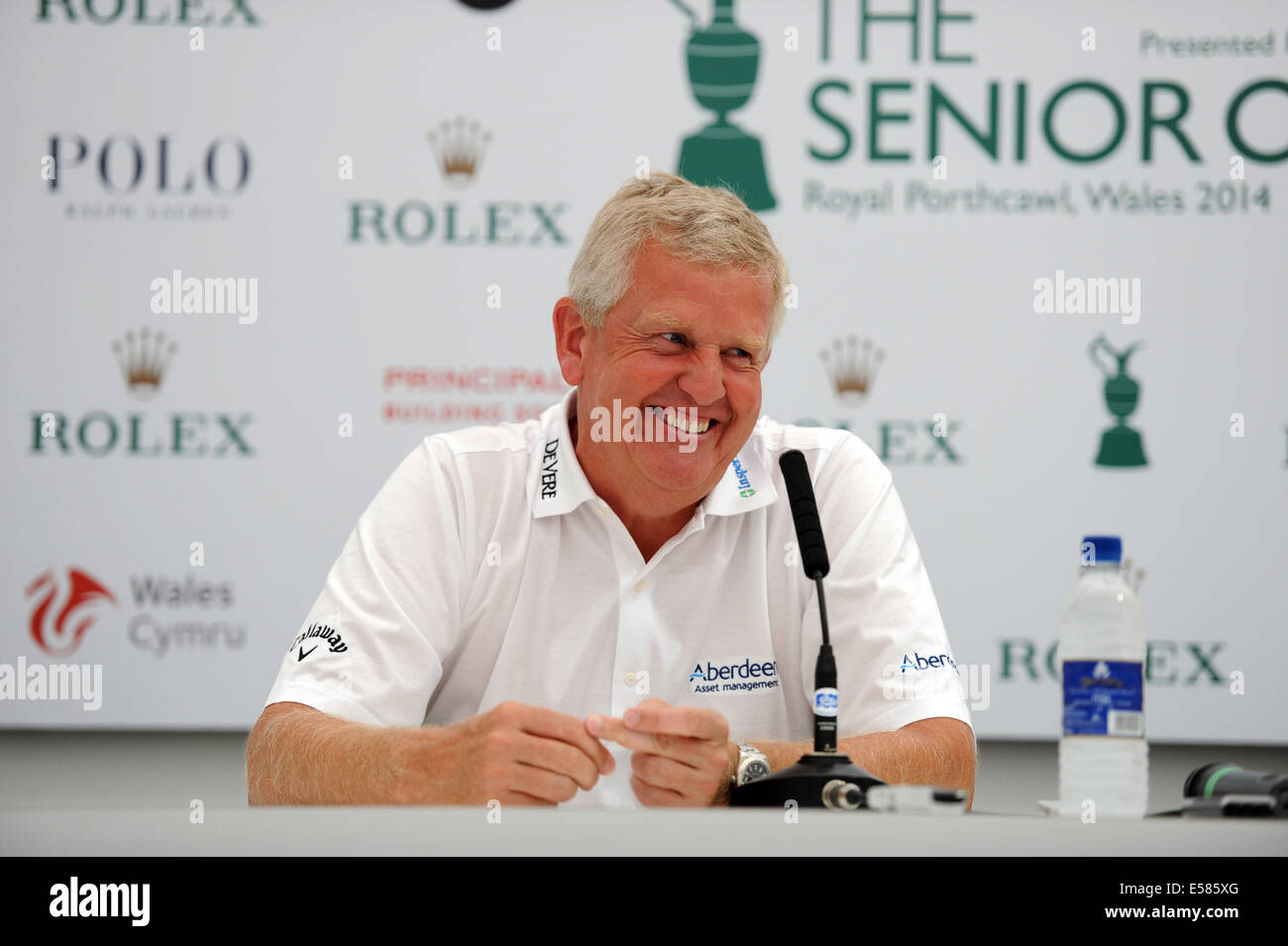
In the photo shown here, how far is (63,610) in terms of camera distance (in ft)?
9.24

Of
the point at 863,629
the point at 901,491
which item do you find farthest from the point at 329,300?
the point at 863,629

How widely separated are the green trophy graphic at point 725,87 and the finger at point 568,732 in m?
1.83

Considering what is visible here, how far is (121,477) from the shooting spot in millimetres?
2869

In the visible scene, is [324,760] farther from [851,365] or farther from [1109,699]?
[851,365]

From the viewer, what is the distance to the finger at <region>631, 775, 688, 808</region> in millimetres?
1433

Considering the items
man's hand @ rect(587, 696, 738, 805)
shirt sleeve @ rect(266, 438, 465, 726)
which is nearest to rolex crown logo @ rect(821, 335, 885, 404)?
shirt sleeve @ rect(266, 438, 465, 726)

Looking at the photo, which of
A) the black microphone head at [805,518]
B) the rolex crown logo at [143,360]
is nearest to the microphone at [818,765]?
the black microphone head at [805,518]

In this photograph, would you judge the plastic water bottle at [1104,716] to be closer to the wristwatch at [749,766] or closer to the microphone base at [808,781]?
the microphone base at [808,781]

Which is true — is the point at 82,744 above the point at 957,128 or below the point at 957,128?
below

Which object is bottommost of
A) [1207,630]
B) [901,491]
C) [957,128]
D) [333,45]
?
[1207,630]

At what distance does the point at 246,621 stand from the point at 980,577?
5.32 feet

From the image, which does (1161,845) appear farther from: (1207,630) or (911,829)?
(1207,630)
